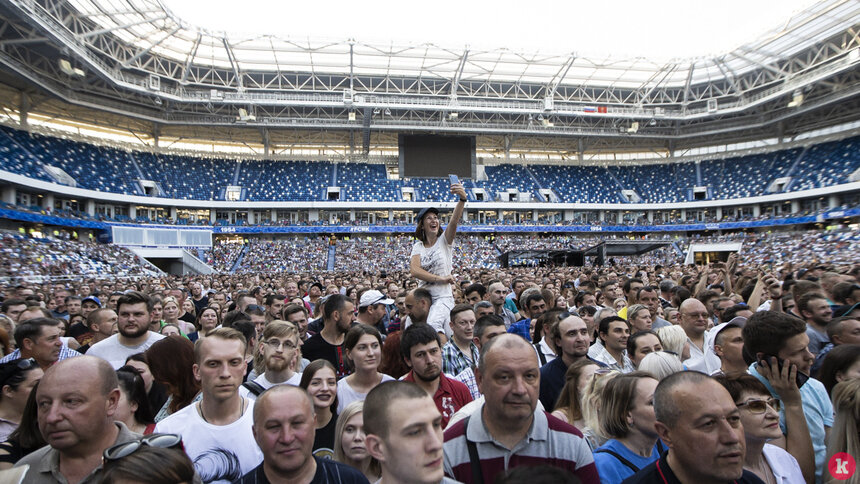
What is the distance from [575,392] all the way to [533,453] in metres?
1.32

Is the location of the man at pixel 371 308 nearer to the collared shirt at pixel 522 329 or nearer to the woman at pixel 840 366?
the collared shirt at pixel 522 329

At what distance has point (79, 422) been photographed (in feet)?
7.49

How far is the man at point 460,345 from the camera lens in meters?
4.43

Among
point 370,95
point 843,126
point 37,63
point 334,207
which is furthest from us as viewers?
point 334,207

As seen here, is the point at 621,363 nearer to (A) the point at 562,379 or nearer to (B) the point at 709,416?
(A) the point at 562,379

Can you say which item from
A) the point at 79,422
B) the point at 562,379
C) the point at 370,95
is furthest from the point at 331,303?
the point at 370,95

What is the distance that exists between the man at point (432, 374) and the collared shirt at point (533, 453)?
3.91 ft

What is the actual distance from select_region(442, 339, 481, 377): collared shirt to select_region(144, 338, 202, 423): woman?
2.14 m

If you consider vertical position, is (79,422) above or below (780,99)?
below

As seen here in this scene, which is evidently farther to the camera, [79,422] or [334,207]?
[334,207]

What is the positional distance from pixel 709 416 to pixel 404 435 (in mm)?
1326

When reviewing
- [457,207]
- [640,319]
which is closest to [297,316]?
[457,207]

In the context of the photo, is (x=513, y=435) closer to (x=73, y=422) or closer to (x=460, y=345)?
(x=73, y=422)

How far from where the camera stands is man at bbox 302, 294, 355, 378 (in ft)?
16.4
